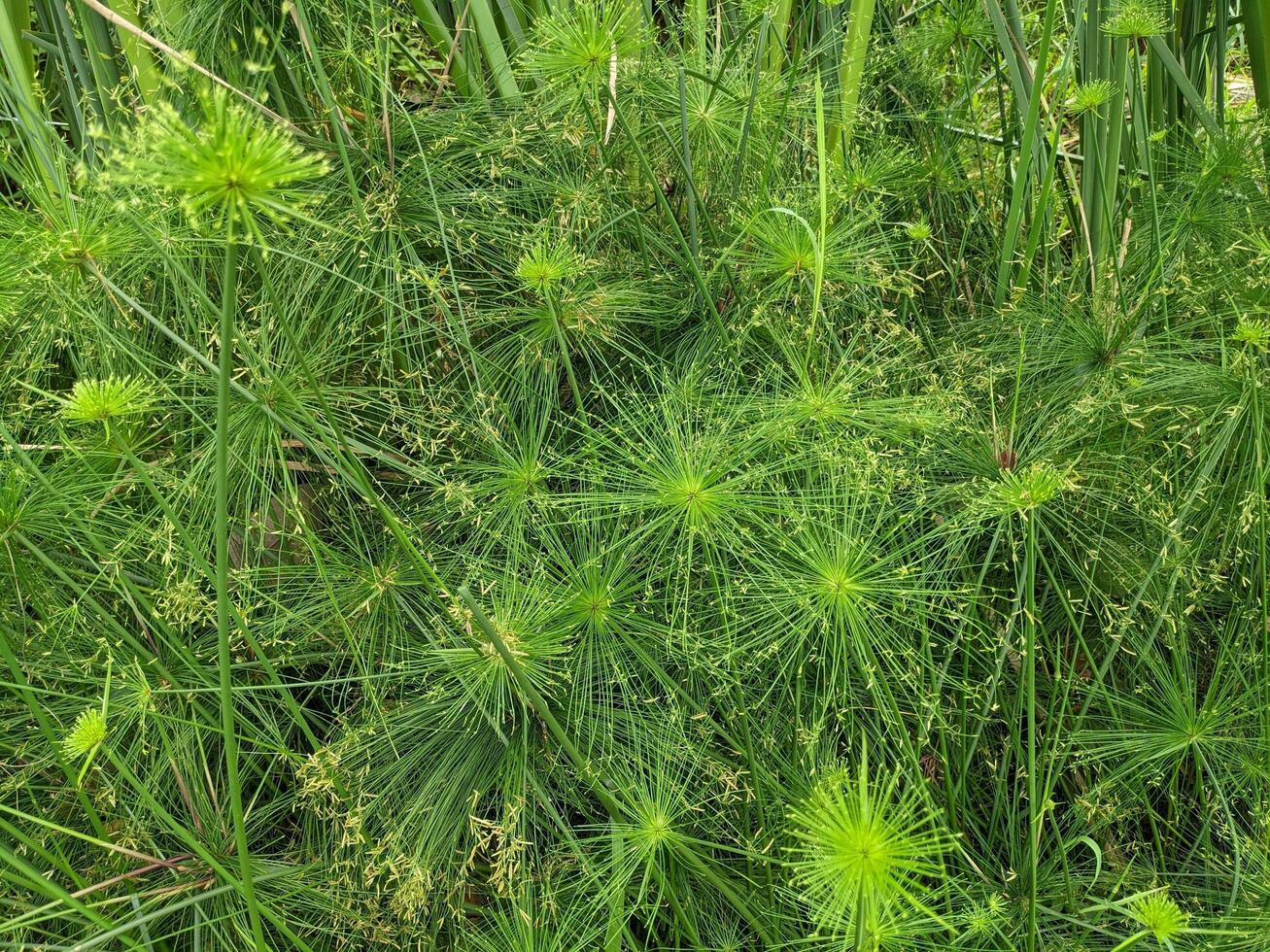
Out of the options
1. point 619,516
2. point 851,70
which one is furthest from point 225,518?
point 851,70

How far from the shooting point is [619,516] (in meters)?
1.17

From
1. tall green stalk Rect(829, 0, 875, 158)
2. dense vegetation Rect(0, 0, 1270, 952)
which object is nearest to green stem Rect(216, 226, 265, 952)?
dense vegetation Rect(0, 0, 1270, 952)

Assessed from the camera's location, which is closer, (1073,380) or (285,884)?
(285,884)

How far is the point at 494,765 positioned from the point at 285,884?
0.26 meters

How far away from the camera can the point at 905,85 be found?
67.1 inches

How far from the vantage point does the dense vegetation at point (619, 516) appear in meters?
1.10

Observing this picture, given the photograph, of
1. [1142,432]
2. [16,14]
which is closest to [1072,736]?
[1142,432]

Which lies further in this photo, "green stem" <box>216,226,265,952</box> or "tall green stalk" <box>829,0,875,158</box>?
"tall green stalk" <box>829,0,875,158</box>

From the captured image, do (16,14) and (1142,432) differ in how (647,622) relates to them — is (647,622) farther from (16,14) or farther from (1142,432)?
(16,14)

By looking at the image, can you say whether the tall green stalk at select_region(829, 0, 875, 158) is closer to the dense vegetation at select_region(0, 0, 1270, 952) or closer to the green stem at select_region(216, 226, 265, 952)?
the dense vegetation at select_region(0, 0, 1270, 952)

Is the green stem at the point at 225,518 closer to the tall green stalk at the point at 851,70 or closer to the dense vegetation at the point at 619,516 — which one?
the dense vegetation at the point at 619,516

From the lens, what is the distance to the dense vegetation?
1099 mm

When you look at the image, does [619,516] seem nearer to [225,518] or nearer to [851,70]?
[225,518]

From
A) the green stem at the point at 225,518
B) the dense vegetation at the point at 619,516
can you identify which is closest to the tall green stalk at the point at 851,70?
the dense vegetation at the point at 619,516
